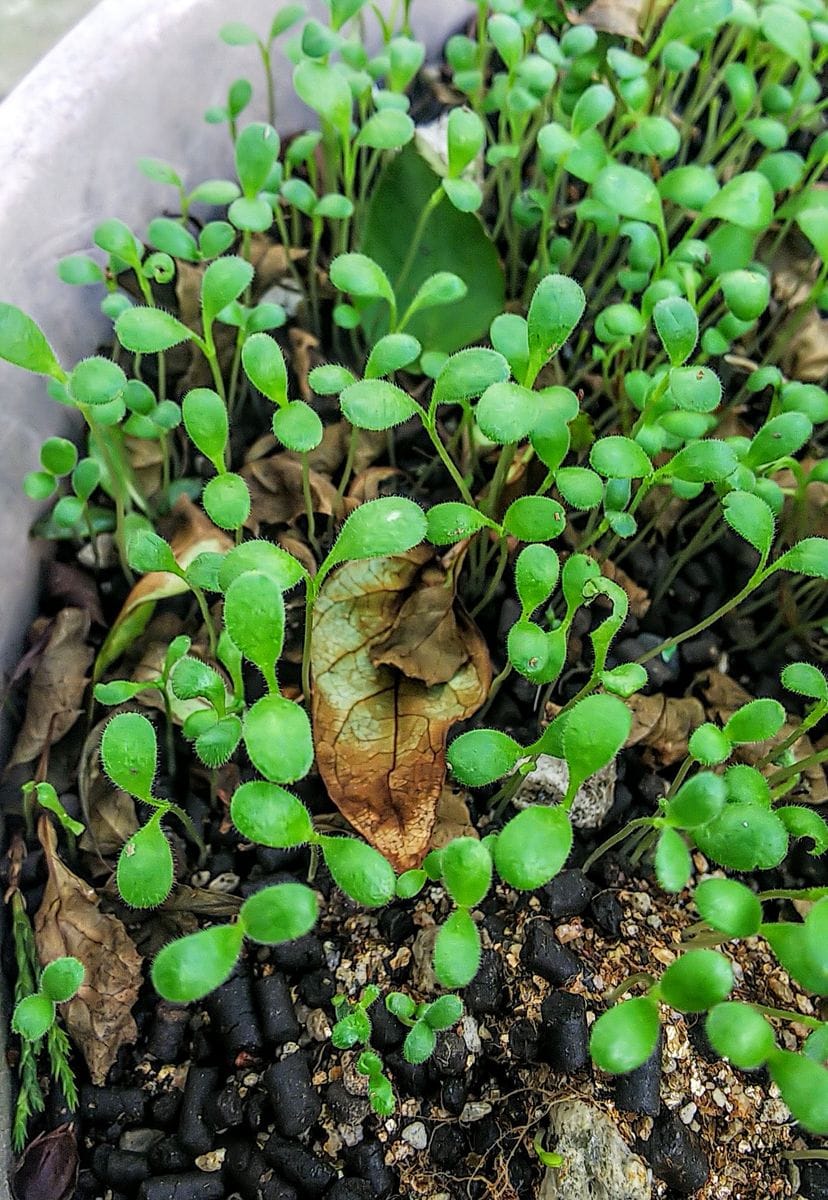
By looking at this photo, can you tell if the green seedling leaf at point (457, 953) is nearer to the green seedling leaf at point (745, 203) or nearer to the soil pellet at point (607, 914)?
the soil pellet at point (607, 914)

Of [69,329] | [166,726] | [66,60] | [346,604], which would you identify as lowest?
[166,726]

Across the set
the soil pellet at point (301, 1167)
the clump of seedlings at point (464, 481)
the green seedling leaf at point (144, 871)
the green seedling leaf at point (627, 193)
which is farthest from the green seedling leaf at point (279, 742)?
the green seedling leaf at point (627, 193)

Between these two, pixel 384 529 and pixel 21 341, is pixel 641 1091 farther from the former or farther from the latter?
pixel 21 341

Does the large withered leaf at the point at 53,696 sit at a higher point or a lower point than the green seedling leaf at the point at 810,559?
lower

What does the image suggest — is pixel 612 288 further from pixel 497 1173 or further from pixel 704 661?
pixel 497 1173

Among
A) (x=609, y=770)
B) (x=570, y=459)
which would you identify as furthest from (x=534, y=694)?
(x=570, y=459)

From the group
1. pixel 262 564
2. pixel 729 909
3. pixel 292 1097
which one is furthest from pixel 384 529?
pixel 292 1097

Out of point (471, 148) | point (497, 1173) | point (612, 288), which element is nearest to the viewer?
point (497, 1173)
